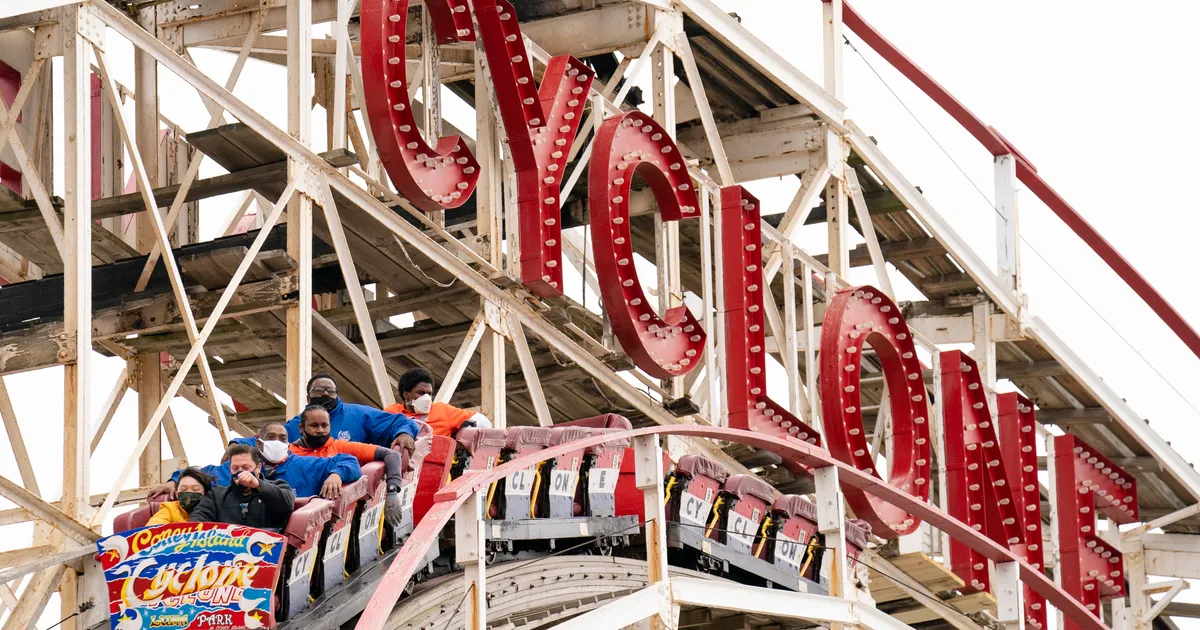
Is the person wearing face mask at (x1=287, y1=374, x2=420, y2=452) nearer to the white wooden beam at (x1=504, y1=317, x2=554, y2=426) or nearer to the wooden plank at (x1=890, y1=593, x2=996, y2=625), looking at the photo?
the white wooden beam at (x1=504, y1=317, x2=554, y2=426)

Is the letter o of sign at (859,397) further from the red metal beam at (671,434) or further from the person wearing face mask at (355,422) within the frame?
the person wearing face mask at (355,422)

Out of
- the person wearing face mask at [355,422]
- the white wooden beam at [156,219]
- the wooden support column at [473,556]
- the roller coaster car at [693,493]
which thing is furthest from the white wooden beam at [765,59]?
the wooden support column at [473,556]

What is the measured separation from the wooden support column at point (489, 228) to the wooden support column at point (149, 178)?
125 inches

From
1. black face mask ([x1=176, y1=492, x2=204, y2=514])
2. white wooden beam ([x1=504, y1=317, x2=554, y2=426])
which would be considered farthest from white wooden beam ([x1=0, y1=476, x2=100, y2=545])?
white wooden beam ([x1=504, y1=317, x2=554, y2=426])

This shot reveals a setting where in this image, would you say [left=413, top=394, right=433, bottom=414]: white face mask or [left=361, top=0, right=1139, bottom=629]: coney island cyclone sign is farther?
[left=361, top=0, right=1139, bottom=629]: coney island cyclone sign

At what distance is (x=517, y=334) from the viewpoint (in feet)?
63.5

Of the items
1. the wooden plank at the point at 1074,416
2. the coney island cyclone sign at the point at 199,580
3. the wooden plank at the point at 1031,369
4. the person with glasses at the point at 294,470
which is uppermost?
the wooden plank at the point at 1031,369

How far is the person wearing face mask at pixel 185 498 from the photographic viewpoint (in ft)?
40.2

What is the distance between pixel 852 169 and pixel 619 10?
4269 mm

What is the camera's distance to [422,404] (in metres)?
15.0

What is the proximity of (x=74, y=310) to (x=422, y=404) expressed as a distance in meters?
2.49

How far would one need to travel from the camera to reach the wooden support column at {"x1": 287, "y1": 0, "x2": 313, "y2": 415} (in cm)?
1633

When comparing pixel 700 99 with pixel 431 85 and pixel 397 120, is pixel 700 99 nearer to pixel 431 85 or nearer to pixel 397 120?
pixel 431 85

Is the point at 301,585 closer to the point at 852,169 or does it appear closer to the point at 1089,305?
the point at 852,169
